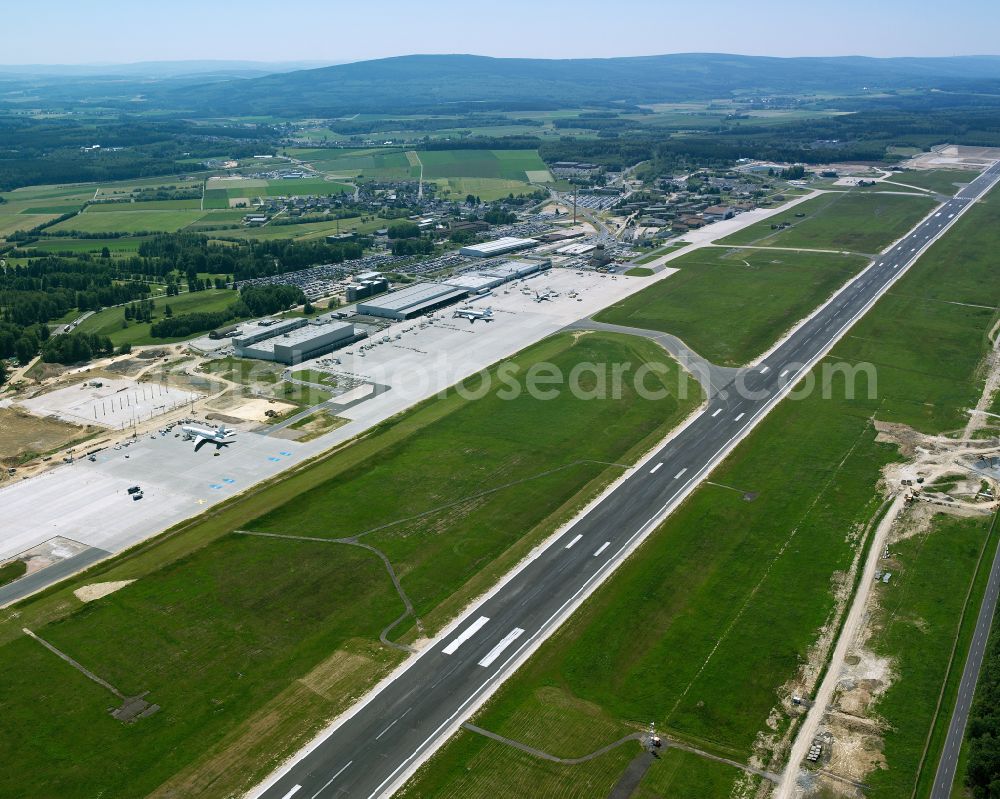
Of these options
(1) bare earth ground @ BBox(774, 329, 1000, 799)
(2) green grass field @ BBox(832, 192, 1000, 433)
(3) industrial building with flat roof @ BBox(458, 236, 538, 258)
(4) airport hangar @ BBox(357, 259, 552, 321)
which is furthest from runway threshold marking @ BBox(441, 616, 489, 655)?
(3) industrial building with flat roof @ BBox(458, 236, 538, 258)

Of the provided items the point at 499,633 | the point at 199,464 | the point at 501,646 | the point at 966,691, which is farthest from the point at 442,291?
the point at 966,691

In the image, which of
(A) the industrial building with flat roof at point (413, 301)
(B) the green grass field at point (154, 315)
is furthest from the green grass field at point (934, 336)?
(B) the green grass field at point (154, 315)

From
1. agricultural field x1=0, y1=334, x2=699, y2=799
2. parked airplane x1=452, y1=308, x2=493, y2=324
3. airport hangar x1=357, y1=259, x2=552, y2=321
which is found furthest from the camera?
airport hangar x1=357, y1=259, x2=552, y2=321

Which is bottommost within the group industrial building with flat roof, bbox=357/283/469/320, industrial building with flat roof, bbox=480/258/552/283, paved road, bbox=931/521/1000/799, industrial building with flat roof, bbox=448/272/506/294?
paved road, bbox=931/521/1000/799

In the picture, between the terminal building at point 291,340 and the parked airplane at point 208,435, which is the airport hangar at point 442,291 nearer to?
the terminal building at point 291,340

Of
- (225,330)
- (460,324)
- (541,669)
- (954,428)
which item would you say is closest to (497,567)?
(541,669)

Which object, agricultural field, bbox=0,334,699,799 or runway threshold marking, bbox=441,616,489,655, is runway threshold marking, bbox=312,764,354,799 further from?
runway threshold marking, bbox=441,616,489,655
